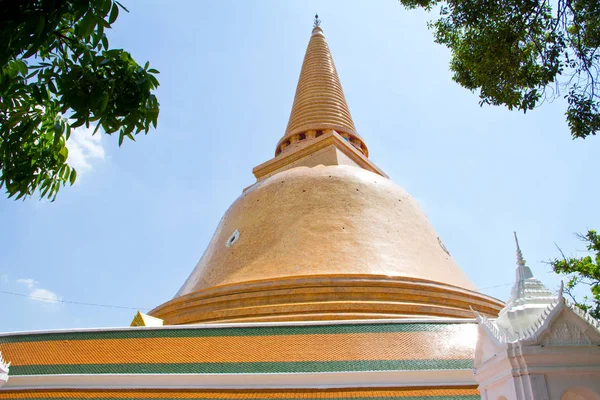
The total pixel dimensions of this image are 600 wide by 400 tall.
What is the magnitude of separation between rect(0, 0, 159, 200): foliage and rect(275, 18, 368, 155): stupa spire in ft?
52.1

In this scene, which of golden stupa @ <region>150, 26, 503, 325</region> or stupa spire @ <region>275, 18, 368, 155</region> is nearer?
golden stupa @ <region>150, 26, 503, 325</region>

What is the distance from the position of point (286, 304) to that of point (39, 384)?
4.47 meters

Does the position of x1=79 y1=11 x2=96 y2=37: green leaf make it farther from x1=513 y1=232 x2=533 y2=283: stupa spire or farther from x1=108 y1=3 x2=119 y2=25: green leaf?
x1=513 y1=232 x2=533 y2=283: stupa spire

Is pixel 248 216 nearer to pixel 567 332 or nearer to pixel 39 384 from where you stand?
pixel 39 384

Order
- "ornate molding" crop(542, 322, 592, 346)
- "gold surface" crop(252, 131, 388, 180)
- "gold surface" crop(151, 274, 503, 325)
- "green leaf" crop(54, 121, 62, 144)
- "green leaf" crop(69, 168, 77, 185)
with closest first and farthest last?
1. "green leaf" crop(54, 121, 62, 144)
2. "green leaf" crop(69, 168, 77, 185)
3. "ornate molding" crop(542, 322, 592, 346)
4. "gold surface" crop(151, 274, 503, 325)
5. "gold surface" crop(252, 131, 388, 180)

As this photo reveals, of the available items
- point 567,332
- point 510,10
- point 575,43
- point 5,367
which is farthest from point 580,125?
point 5,367

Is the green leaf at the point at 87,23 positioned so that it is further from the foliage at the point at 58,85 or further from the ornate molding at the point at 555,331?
the ornate molding at the point at 555,331

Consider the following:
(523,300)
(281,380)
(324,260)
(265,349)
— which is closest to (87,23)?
(523,300)

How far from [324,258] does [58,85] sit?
31.1 feet

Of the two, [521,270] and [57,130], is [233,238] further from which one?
[57,130]

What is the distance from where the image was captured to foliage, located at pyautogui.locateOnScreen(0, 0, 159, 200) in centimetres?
262

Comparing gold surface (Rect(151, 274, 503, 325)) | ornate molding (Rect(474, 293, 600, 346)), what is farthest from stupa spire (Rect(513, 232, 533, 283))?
gold surface (Rect(151, 274, 503, 325))

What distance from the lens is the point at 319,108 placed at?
65.5ft

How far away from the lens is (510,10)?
5879 millimetres
